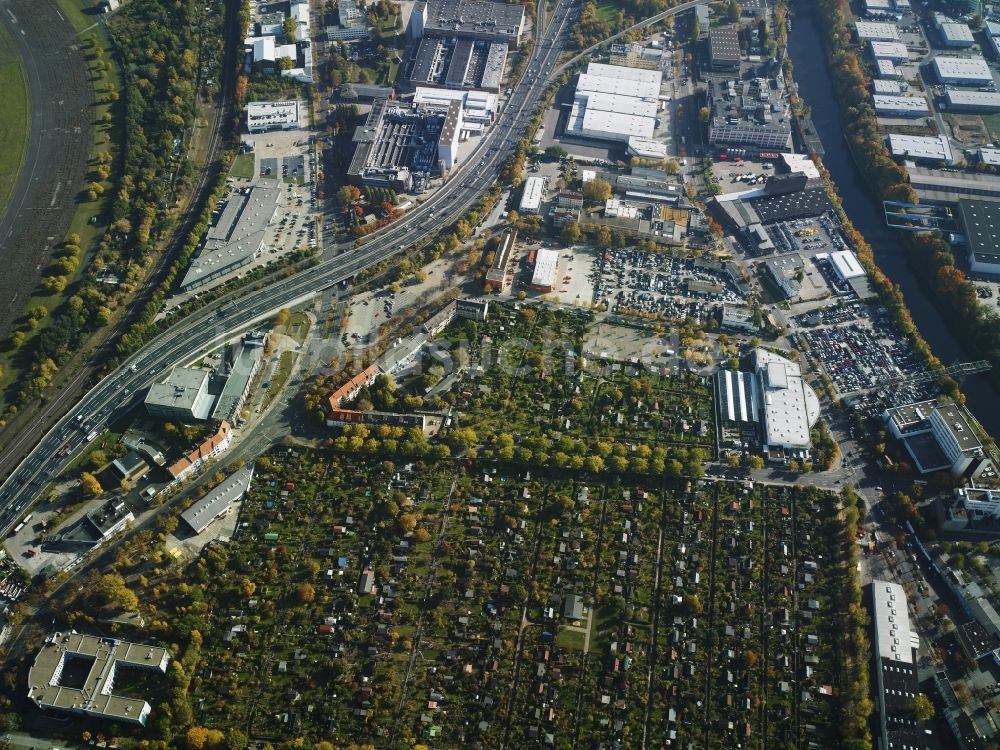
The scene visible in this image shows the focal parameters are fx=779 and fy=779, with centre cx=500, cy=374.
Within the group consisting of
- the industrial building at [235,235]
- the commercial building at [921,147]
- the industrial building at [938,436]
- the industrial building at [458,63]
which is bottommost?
the industrial building at [938,436]

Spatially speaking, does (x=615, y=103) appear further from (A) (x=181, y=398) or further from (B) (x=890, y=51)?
(A) (x=181, y=398)

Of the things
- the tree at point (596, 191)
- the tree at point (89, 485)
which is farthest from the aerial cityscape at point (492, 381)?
Result: the tree at point (596, 191)

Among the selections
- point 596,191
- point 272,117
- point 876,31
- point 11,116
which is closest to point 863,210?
point 596,191

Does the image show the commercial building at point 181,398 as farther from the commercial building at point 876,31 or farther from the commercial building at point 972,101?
the commercial building at point 876,31

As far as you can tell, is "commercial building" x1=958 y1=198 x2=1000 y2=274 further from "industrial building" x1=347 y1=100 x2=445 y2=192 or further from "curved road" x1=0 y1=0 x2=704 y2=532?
"industrial building" x1=347 y1=100 x2=445 y2=192

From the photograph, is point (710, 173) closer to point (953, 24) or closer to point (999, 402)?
point (999, 402)

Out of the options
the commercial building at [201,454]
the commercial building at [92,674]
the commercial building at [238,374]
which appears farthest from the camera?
the commercial building at [238,374]

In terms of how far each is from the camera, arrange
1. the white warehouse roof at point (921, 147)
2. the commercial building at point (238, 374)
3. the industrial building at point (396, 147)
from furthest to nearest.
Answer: the white warehouse roof at point (921, 147) → the industrial building at point (396, 147) → the commercial building at point (238, 374)
